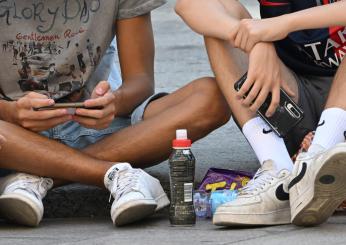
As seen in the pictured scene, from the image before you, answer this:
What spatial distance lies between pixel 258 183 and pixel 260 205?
0.41 feet

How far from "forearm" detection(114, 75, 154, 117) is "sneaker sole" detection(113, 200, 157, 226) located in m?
0.71

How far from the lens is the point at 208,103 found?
4582 mm

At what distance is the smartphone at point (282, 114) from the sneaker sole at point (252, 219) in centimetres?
38

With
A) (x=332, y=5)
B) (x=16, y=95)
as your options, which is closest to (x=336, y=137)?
(x=332, y=5)

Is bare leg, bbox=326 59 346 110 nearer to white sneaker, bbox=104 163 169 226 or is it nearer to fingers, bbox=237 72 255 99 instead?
fingers, bbox=237 72 255 99

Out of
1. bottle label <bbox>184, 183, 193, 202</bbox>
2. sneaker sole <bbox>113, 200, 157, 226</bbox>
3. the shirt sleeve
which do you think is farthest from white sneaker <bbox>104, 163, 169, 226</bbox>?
the shirt sleeve

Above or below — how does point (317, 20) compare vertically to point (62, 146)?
above

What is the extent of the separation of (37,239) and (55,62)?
99cm

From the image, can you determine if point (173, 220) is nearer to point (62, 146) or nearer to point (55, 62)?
point (62, 146)

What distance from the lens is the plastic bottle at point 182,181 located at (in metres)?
4.27

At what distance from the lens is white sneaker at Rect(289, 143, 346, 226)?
382 cm

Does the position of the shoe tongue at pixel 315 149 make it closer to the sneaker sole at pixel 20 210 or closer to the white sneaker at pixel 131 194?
the white sneaker at pixel 131 194

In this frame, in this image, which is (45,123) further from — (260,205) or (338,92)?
(338,92)

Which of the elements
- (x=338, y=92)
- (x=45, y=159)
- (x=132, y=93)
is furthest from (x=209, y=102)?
(x=45, y=159)
